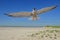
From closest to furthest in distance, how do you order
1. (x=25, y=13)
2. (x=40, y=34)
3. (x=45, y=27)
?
(x=25, y=13)
(x=40, y=34)
(x=45, y=27)

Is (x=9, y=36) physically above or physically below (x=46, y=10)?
below

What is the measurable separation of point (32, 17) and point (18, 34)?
713 mm

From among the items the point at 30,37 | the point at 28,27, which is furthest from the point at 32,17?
the point at 28,27

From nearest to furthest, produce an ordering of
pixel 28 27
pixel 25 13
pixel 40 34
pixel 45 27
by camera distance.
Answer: pixel 25 13 → pixel 40 34 → pixel 45 27 → pixel 28 27

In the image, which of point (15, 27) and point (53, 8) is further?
point (15, 27)

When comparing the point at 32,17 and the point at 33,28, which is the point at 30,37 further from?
the point at 33,28

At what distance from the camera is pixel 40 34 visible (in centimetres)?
559

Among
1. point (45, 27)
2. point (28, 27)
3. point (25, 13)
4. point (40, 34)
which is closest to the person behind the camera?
point (25, 13)

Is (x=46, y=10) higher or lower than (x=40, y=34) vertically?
higher

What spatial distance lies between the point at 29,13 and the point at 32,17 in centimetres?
14

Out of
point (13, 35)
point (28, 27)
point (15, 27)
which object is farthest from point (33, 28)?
point (13, 35)

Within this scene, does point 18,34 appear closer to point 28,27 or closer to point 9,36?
point 9,36

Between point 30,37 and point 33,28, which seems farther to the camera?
point 33,28

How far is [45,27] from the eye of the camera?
20.7 feet
